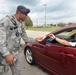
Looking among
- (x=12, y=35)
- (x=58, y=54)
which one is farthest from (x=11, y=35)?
(x=58, y=54)

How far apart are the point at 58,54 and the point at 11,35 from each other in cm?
136

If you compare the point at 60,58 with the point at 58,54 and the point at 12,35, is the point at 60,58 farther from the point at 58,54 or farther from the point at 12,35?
the point at 12,35

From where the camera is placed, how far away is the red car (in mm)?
4043

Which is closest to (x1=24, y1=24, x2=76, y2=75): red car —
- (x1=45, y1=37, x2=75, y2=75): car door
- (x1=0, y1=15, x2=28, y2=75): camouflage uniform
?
(x1=45, y1=37, x2=75, y2=75): car door

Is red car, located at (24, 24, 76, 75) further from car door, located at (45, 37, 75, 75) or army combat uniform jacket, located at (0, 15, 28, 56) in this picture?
army combat uniform jacket, located at (0, 15, 28, 56)

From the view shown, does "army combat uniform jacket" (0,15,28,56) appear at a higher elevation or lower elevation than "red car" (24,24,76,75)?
higher

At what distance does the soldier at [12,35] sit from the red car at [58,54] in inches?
40.7

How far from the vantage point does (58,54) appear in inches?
174

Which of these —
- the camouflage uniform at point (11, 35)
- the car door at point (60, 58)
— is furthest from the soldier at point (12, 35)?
the car door at point (60, 58)

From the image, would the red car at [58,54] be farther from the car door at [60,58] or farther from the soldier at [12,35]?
the soldier at [12,35]

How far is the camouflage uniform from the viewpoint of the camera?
318 centimetres

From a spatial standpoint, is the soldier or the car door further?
the car door

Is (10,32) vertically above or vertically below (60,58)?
above

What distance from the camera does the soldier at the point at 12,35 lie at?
3129 millimetres
